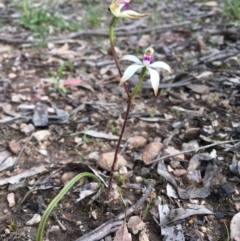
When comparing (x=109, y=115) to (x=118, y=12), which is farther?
(x=109, y=115)

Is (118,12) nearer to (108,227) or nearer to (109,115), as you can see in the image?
(108,227)

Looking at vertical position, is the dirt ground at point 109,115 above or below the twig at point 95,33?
above

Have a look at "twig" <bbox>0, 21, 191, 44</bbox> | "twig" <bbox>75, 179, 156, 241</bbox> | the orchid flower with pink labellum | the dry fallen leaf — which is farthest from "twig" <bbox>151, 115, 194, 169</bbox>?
"twig" <bbox>0, 21, 191, 44</bbox>

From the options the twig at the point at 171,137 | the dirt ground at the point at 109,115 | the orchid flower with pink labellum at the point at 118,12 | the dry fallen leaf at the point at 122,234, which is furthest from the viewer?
the twig at the point at 171,137

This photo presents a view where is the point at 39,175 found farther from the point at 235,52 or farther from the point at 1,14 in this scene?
the point at 1,14

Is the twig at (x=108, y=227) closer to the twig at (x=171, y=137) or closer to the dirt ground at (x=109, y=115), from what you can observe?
the dirt ground at (x=109, y=115)

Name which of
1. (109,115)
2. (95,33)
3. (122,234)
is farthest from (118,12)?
(95,33)

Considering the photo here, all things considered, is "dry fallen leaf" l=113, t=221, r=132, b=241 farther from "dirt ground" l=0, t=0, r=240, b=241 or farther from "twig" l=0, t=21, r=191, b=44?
"twig" l=0, t=21, r=191, b=44

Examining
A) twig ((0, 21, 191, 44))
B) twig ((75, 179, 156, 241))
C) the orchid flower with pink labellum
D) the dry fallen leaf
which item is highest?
the orchid flower with pink labellum

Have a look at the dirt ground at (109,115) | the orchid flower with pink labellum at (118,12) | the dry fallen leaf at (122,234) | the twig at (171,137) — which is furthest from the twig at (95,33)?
the dry fallen leaf at (122,234)

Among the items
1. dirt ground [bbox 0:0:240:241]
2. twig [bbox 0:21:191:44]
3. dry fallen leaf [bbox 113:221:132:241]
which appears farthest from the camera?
twig [bbox 0:21:191:44]
